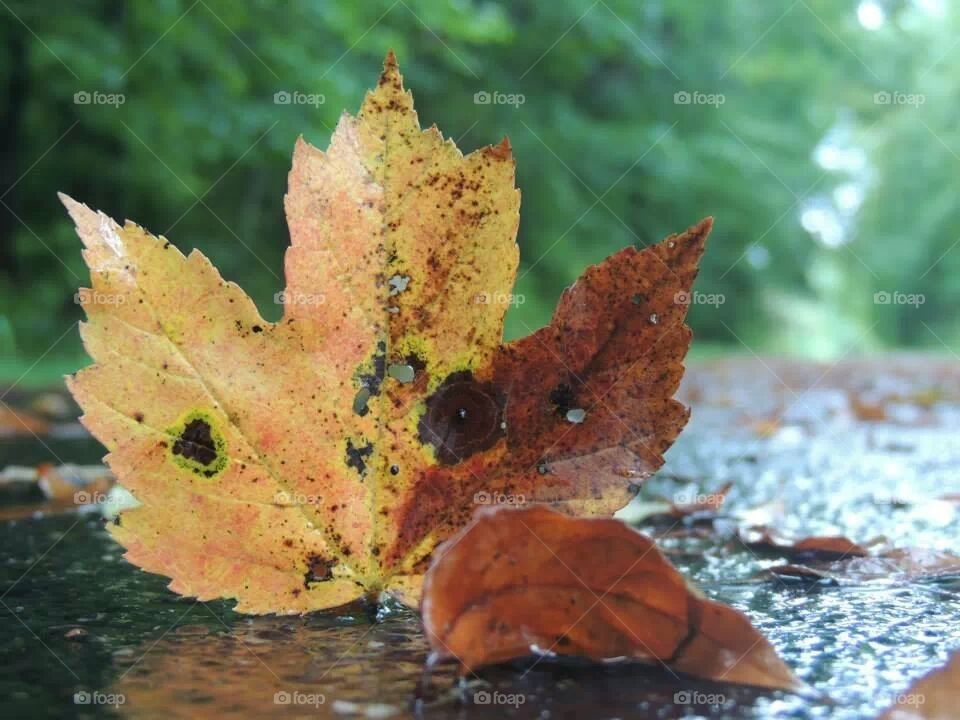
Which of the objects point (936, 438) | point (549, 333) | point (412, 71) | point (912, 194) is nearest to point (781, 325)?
point (912, 194)

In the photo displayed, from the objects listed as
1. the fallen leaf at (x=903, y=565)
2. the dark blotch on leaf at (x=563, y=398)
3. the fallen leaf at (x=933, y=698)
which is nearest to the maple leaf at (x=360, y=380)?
the dark blotch on leaf at (x=563, y=398)

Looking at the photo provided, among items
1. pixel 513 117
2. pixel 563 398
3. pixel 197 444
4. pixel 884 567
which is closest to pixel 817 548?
pixel 884 567

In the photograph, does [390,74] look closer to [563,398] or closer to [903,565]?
[563,398]

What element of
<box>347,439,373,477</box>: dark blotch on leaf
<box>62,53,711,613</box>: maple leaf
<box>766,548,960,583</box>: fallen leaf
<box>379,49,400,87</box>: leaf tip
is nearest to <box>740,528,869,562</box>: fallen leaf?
<box>766,548,960,583</box>: fallen leaf

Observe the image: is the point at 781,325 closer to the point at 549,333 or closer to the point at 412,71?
the point at 412,71

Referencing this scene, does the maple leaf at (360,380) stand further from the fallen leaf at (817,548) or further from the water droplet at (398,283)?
the fallen leaf at (817,548)
